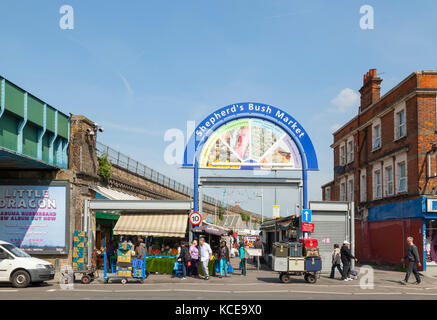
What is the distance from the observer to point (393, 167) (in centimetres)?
3016

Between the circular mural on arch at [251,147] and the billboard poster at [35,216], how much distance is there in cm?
795

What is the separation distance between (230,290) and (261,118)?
10.7 m

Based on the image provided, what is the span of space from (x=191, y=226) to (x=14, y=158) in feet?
28.6

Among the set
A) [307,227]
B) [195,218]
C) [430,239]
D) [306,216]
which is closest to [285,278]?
[307,227]

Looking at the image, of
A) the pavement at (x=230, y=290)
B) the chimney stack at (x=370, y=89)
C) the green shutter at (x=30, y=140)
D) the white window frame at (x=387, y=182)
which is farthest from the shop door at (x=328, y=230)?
the chimney stack at (x=370, y=89)

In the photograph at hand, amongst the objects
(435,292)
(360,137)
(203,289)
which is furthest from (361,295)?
(360,137)

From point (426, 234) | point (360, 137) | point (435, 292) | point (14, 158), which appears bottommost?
point (435, 292)

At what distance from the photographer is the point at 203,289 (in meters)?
17.9

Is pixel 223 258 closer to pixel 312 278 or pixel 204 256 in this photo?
pixel 204 256

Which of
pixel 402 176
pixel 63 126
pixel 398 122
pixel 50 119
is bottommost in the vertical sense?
pixel 402 176

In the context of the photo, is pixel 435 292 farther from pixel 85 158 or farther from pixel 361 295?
pixel 85 158

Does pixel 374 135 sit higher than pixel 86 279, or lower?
higher

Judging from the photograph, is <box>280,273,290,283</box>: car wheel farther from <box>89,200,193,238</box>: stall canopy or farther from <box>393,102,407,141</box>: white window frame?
<box>393,102,407,141</box>: white window frame

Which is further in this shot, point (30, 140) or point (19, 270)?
point (30, 140)
